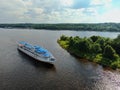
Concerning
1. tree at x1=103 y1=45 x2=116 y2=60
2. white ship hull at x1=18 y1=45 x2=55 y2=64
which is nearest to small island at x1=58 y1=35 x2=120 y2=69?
tree at x1=103 y1=45 x2=116 y2=60

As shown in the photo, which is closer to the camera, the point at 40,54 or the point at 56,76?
the point at 56,76

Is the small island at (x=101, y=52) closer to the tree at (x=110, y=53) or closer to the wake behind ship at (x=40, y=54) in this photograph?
the tree at (x=110, y=53)

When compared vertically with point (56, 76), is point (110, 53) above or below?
above

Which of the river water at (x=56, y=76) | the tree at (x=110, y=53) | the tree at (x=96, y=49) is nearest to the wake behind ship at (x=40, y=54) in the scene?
the river water at (x=56, y=76)

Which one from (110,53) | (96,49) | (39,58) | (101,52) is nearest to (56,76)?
(39,58)

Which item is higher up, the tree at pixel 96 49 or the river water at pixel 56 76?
the tree at pixel 96 49

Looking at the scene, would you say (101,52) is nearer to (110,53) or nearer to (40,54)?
(110,53)

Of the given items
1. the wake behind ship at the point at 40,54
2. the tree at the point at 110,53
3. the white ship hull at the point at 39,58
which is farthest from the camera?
the tree at the point at 110,53

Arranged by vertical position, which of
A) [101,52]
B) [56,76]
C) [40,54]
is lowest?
[56,76]

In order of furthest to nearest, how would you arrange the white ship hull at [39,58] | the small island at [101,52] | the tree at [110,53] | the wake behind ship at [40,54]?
the tree at [110,53], the small island at [101,52], the wake behind ship at [40,54], the white ship hull at [39,58]

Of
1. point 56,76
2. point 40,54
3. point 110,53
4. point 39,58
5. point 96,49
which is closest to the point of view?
point 56,76

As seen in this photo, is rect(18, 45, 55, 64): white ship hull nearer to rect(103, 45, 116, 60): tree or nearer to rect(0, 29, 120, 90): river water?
rect(0, 29, 120, 90): river water

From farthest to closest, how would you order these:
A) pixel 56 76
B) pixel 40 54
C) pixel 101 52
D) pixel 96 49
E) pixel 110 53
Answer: pixel 96 49 < pixel 101 52 < pixel 40 54 < pixel 110 53 < pixel 56 76
